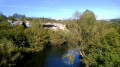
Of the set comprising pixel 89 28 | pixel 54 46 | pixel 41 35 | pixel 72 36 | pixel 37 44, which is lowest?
pixel 54 46

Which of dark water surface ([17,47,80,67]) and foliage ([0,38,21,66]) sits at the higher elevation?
foliage ([0,38,21,66])

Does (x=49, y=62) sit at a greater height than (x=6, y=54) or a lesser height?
lesser

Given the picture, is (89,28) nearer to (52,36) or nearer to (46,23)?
(52,36)

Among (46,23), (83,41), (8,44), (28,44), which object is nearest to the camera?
(8,44)

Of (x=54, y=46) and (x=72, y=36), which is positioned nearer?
(x=72, y=36)

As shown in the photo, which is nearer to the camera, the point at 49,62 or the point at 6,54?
the point at 6,54

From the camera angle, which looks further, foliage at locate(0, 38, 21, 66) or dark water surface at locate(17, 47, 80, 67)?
dark water surface at locate(17, 47, 80, 67)

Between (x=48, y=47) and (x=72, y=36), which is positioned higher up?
(x=72, y=36)

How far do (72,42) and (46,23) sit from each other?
40554 mm

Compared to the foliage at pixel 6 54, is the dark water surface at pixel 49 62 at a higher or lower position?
lower

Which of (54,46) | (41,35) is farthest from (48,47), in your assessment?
(41,35)

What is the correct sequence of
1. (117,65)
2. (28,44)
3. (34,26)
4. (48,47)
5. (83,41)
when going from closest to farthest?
(117,65), (83,41), (28,44), (34,26), (48,47)

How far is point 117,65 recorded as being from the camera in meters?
7.50

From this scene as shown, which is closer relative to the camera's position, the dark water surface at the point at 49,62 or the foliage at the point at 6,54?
the foliage at the point at 6,54
